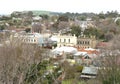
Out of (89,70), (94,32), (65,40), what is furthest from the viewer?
(94,32)

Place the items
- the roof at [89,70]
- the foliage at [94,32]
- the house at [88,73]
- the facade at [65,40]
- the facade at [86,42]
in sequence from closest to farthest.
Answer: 1. the house at [88,73]
2. the roof at [89,70]
3. the facade at [86,42]
4. the facade at [65,40]
5. the foliage at [94,32]

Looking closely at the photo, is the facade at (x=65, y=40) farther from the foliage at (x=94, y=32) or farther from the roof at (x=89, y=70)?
the roof at (x=89, y=70)

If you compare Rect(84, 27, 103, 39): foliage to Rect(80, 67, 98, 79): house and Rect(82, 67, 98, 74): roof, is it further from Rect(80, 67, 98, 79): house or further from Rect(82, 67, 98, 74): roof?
Rect(80, 67, 98, 79): house

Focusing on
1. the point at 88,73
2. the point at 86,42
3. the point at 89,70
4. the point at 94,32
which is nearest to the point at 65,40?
the point at 86,42

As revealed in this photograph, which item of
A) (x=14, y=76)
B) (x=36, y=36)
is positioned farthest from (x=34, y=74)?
(x=36, y=36)

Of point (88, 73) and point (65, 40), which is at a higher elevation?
point (88, 73)

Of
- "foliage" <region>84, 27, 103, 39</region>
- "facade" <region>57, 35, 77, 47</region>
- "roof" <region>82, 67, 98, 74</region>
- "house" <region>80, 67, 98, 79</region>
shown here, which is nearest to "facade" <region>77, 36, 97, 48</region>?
"facade" <region>57, 35, 77, 47</region>

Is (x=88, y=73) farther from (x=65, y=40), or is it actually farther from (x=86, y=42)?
(x=65, y=40)

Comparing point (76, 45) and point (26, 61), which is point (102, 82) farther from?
point (76, 45)

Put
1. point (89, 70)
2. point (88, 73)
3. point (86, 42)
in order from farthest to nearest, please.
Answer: point (86, 42), point (89, 70), point (88, 73)

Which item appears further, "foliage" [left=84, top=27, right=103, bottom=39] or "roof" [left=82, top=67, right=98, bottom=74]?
"foliage" [left=84, top=27, right=103, bottom=39]

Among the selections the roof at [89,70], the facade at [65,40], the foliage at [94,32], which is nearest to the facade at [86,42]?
the facade at [65,40]
